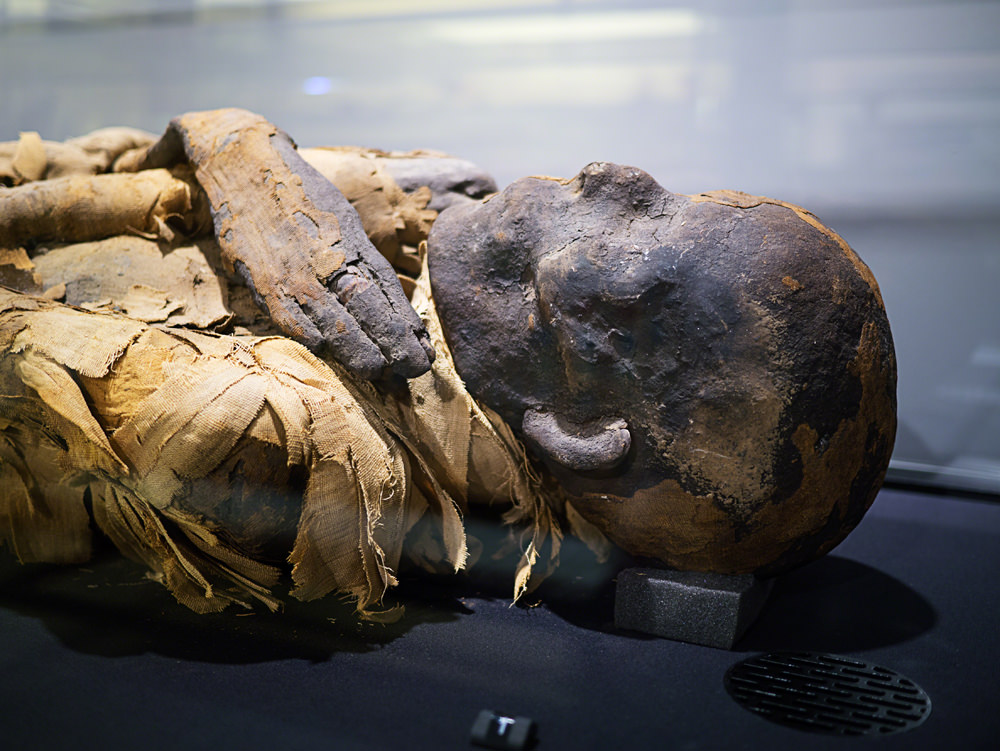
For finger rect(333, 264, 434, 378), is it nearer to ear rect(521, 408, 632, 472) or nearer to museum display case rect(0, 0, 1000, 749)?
museum display case rect(0, 0, 1000, 749)

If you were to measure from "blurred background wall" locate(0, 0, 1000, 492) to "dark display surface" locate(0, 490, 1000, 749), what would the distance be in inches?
32.0

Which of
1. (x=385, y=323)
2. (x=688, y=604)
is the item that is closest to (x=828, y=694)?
(x=688, y=604)

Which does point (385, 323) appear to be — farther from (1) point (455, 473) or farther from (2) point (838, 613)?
(2) point (838, 613)

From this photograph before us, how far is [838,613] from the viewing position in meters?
1.48

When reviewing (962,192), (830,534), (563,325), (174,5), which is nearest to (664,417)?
(563,325)

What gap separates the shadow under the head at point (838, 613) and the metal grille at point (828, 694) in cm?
6

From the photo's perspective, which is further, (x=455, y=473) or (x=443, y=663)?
(x=455, y=473)

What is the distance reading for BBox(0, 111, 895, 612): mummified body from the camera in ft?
4.06

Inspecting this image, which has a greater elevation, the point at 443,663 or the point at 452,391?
the point at 452,391

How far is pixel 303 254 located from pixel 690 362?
641mm

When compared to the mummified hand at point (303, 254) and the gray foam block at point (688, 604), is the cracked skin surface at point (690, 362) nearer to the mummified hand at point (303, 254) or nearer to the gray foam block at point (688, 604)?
the gray foam block at point (688, 604)

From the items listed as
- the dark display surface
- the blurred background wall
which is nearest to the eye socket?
the dark display surface

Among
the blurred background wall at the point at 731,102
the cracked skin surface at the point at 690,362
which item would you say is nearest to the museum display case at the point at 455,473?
the cracked skin surface at the point at 690,362

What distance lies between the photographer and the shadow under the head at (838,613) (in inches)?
53.7
